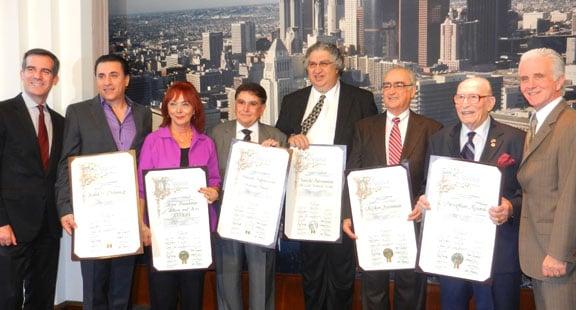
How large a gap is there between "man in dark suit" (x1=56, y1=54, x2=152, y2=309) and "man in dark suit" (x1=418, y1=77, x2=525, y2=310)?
5.59ft

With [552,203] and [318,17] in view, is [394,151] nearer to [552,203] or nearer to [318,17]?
[552,203]

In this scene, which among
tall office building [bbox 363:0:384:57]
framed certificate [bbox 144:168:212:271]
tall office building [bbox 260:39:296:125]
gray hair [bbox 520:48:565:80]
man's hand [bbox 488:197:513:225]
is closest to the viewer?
gray hair [bbox 520:48:565:80]

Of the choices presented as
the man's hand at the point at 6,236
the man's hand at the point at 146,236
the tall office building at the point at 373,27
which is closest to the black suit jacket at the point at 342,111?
the tall office building at the point at 373,27

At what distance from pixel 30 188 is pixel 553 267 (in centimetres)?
271

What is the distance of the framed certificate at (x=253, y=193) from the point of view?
12.1 feet

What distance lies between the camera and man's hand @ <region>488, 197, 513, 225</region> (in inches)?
125

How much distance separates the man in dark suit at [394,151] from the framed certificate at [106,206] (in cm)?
118

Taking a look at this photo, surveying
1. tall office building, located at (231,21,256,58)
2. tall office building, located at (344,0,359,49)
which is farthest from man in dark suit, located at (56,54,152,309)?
tall office building, located at (344,0,359,49)

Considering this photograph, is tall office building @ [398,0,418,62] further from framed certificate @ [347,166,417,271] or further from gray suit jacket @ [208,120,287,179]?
framed certificate @ [347,166,417,271]

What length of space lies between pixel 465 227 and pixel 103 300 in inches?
81.1

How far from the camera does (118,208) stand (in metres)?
3.68

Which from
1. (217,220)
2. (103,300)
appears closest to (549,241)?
(217,220)

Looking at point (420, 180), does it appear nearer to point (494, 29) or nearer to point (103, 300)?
point (494, 29)

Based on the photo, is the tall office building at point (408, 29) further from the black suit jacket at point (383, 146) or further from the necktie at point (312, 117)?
the black suit jacket at point (383, 146)
